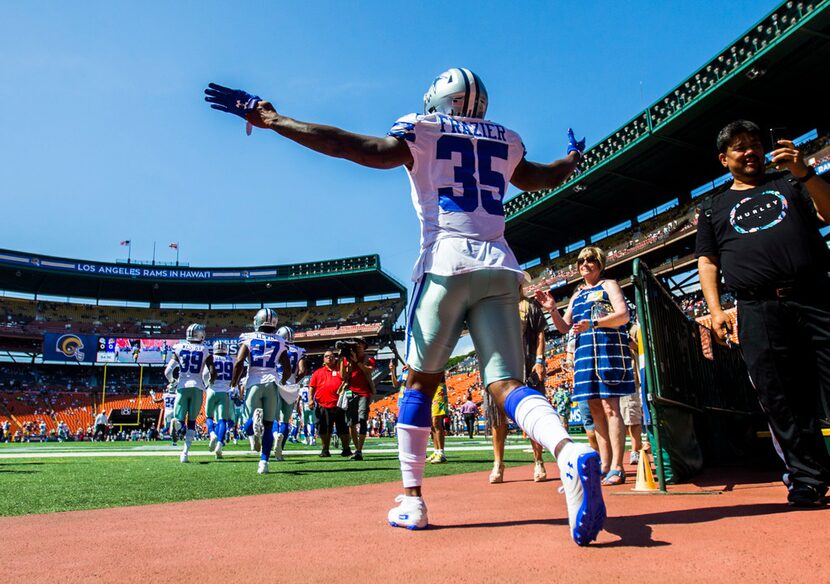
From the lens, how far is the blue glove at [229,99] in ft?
10.0

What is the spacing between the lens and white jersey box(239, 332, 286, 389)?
7.39 m

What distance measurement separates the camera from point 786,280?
3186 mm

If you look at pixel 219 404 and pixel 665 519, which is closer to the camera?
pixel 665 519

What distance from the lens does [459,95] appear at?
3168mm

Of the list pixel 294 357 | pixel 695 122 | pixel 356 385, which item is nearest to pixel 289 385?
pixel 356 385

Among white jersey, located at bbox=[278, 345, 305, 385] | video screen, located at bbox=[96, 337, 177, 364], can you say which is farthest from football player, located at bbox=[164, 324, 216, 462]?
video screen, located at bbox=[96, 337, 177, 364]

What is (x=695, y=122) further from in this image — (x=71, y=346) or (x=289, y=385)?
(x=71, y=346)

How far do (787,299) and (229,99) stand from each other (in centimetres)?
328

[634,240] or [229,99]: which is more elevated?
[634,240]

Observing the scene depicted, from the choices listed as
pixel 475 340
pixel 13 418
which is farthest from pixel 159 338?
pixel 475 340

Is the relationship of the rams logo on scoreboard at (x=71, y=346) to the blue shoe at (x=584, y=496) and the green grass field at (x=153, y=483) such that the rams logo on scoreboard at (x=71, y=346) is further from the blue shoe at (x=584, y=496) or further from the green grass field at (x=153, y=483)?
the blue shoe at (x=584, y=496)

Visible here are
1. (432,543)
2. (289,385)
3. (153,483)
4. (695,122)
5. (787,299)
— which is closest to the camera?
(432,543)

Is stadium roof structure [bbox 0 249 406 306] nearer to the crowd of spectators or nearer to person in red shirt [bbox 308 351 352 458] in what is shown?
the crowd of spectators

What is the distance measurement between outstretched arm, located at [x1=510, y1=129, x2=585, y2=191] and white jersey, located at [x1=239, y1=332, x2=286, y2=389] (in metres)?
4.85
